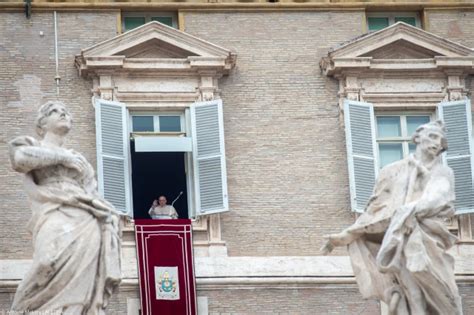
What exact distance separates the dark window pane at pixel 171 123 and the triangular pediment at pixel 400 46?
2533 mm

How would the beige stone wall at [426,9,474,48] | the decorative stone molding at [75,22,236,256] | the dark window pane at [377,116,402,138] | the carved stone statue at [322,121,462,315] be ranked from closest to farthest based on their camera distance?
the carved stone statue at [322,121,462,315] → the decorative stone molding at [75,22,236,256] → the dark window pane at [377,116,402,138] → the beige stone wall at [426,9,474,48]

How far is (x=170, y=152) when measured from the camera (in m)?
45.2

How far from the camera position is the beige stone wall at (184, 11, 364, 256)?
44.6 metres

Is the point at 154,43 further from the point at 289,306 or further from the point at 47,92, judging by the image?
the point at 289,306

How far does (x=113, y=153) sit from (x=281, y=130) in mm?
2616

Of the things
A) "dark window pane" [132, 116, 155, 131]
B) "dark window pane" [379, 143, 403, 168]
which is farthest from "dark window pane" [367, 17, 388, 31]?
"dark window pane" [132, 116, 155, 131]

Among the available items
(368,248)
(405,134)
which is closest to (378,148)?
(405,134)

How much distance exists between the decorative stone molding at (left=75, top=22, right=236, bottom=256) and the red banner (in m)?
2.06

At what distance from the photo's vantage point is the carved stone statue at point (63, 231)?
3275 centimetres

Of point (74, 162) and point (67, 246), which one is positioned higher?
point (74, 162)

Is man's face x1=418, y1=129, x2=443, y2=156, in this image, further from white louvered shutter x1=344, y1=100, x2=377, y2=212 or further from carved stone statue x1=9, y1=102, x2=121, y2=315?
white louvered shutter x1=344, y1=100, x2=377, y2=212

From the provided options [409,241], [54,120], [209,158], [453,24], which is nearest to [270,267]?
[209,158]

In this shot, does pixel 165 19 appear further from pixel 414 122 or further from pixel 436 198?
pixel 436 198

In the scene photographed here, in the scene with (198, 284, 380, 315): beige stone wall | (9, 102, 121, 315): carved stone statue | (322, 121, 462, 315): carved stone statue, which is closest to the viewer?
(9, 102, 121, 315): carved stone statue
